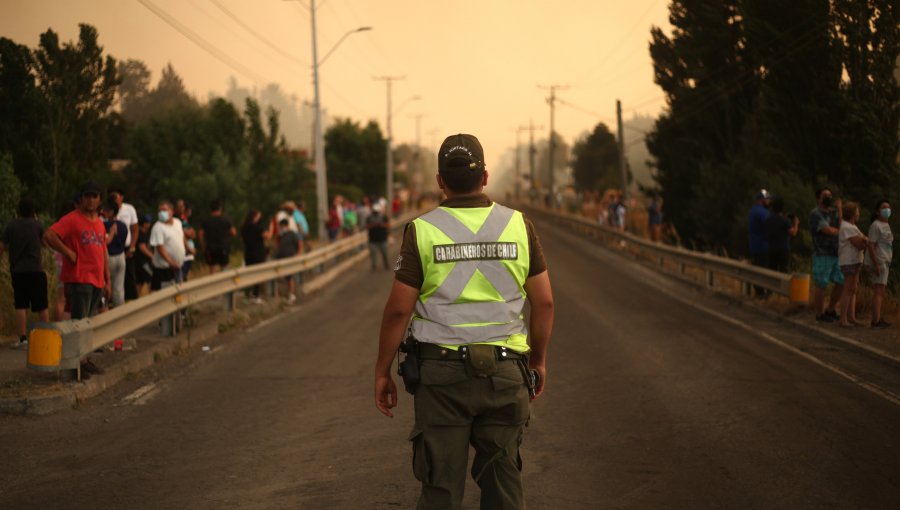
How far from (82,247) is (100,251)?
0.22 meters

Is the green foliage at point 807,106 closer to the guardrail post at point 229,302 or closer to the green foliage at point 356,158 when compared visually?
the guardrail post at point 229,302

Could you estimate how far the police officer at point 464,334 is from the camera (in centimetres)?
403

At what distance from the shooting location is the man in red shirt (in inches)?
394

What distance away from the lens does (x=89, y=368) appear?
32.7 feet

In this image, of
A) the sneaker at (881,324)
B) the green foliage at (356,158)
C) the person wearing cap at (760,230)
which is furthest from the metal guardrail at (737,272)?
the green foliage at (356,158)

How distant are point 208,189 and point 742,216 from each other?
1865 centimetres

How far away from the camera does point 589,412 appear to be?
337 inches

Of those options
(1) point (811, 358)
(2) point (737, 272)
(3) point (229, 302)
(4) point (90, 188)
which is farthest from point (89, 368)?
(2) point (737, 272)

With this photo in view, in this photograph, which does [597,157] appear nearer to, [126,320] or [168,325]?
[168,325]

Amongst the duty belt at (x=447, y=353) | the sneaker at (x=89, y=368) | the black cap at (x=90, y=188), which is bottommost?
the sneaker at (x=89, y=368)

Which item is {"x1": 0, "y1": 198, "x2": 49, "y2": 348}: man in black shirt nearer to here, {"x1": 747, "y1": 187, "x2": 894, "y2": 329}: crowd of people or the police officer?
the police officer

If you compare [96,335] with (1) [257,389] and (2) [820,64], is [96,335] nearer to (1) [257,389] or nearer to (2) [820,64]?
(1) [257,389]

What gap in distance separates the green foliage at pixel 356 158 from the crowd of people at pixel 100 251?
53697 mm

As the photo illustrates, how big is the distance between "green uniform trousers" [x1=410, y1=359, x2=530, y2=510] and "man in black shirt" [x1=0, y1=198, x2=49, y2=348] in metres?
8.61
